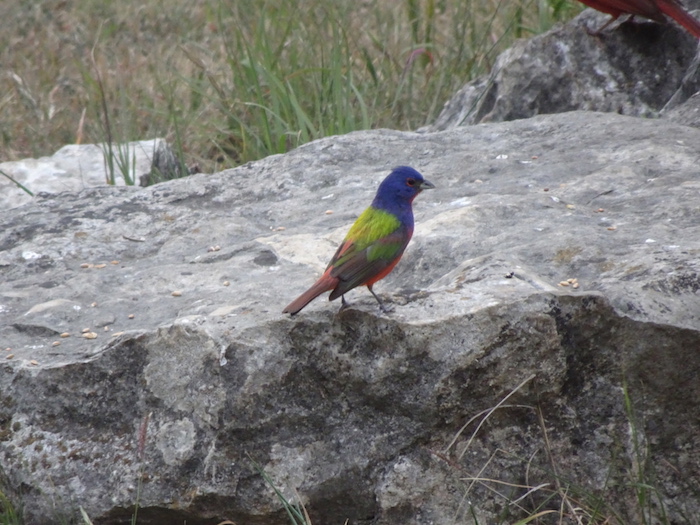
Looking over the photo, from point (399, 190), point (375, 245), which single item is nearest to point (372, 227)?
point (375, 245)

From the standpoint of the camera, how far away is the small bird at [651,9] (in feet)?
14.9

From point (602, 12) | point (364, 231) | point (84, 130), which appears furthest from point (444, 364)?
point (84, 130)

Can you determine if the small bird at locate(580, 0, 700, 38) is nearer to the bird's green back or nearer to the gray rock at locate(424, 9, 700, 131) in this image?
the gray rock at locate(424, 9, 700, 131)

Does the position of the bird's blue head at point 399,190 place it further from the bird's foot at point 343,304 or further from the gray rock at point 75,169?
the gray rock at point 75,169

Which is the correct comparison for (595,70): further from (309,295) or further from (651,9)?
(309,295)

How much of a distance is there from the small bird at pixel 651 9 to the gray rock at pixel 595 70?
0.69 feet

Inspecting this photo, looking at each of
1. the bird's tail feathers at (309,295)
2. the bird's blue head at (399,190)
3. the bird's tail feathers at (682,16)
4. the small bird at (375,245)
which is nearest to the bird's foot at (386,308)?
the small bird at (375,245)

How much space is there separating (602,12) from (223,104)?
99.5 inches

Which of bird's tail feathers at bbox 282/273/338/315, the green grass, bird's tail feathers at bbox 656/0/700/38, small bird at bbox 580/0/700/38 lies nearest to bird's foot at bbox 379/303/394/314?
bird's tail feathers at bbox 282/273/338/315

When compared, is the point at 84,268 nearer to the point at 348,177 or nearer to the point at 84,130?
the point at 348,177

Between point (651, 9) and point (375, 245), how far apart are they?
2.81 m

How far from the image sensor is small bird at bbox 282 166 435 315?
246 cm

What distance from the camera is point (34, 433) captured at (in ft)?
8.23

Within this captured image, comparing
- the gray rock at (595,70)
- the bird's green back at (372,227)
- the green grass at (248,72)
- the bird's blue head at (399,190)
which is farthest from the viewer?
the green grass at (248,72)
